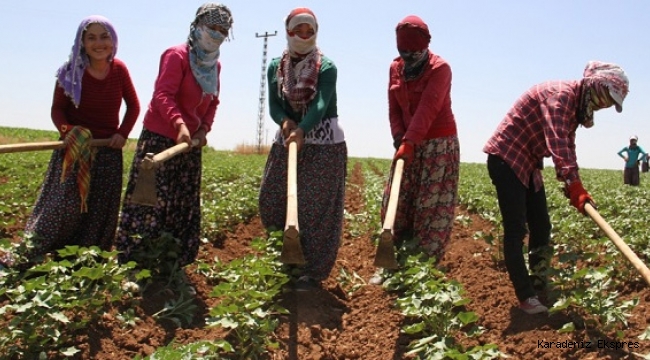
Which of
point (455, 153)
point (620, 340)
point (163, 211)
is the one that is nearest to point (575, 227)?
point (455, 153)

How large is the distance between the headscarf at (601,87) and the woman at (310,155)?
160 centimetres

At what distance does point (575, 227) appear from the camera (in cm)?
591

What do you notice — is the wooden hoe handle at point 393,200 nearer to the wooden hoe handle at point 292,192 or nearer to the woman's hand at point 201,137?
the wooden hoe handle at point 292,192

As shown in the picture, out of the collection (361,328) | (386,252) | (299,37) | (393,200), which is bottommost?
(361,328)

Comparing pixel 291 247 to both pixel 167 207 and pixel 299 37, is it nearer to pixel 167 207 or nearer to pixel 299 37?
pixel 167 207

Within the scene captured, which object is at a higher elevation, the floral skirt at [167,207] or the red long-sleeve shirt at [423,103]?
the red long-sleeve shirt at [423,103]

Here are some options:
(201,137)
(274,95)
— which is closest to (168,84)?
(201,137)

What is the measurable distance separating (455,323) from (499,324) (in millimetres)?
670

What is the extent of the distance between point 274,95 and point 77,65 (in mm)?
1300

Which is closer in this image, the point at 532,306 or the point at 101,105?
the point at 532,306

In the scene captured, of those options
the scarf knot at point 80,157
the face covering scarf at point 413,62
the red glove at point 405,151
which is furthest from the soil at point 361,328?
the face covering scarf at point 413,62

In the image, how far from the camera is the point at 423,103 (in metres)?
4.37

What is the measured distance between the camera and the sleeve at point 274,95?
453cm

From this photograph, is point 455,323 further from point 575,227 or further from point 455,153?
point 575,227
